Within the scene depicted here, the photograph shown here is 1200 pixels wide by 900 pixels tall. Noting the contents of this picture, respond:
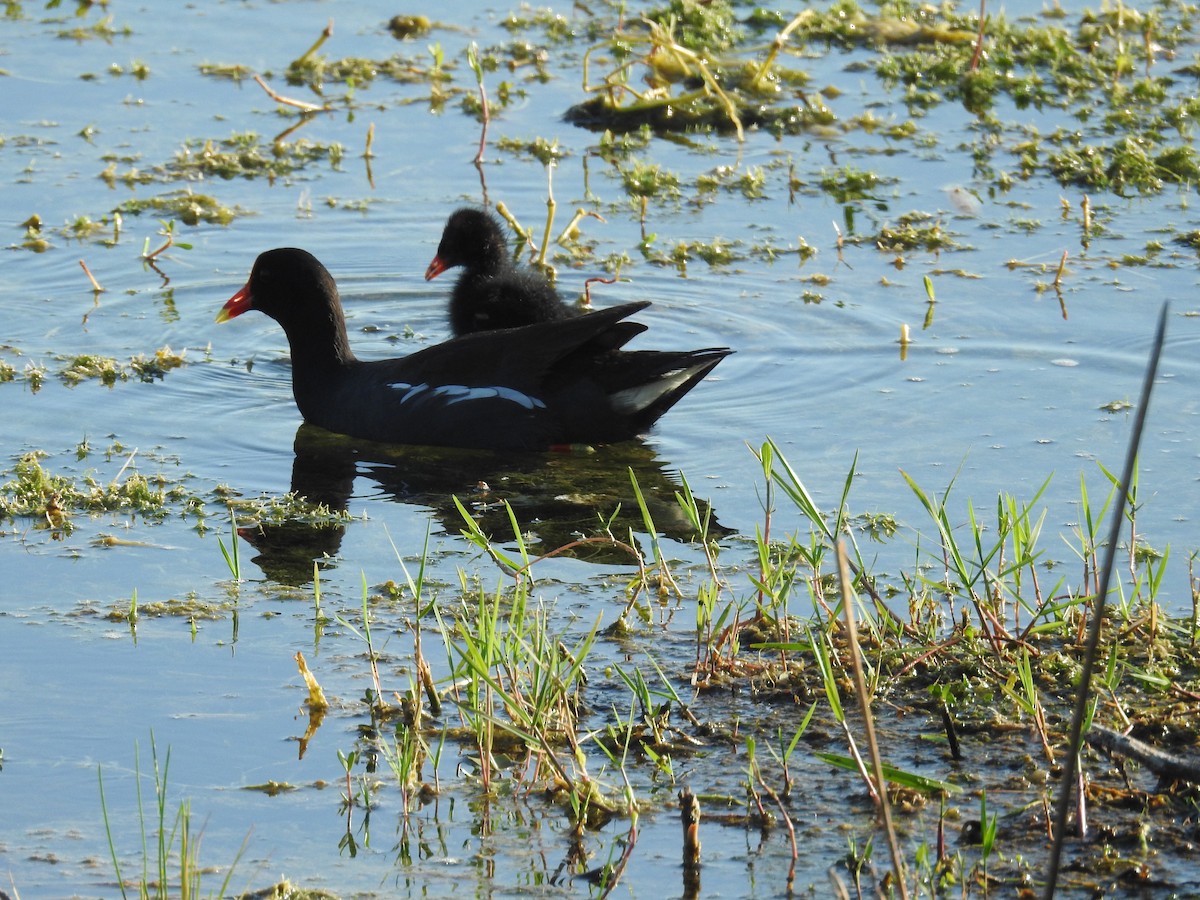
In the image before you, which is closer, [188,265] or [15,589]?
[15,589]

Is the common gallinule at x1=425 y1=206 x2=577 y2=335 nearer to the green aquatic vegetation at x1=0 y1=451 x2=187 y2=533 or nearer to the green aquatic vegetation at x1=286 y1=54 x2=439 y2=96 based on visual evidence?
the green aquatic vegetation at x1=0 y1=451 x2=187 y2=533

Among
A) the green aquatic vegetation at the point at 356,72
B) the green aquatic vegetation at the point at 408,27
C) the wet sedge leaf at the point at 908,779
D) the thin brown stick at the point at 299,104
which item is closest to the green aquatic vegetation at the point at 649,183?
the thin brown stick at the point at 299,104

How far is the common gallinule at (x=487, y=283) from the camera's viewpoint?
24.9 ft

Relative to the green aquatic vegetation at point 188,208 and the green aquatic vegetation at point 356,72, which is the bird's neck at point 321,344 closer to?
the green aquatic vegetation at point 188,208

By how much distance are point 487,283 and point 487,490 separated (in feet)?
4.98

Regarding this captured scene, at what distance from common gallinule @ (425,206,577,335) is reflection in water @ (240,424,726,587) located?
32.6 inches

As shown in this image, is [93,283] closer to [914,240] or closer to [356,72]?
[356,72]

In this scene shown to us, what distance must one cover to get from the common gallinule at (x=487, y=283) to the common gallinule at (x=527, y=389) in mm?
561

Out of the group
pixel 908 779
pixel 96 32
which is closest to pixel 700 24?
pixel 96 32

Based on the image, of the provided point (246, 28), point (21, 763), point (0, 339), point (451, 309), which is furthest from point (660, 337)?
point (246, 28)

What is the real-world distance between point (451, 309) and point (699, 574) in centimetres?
273

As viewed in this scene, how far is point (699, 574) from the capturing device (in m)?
5.58

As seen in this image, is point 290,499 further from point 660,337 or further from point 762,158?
point 762,158

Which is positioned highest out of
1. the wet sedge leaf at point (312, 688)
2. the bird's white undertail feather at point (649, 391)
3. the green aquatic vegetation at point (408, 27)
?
the green aquatic vegetation at point (408, 27)
